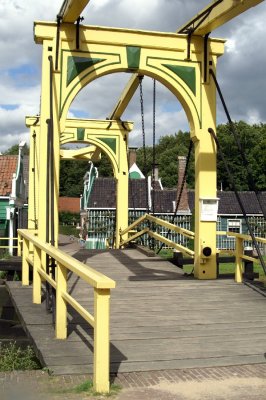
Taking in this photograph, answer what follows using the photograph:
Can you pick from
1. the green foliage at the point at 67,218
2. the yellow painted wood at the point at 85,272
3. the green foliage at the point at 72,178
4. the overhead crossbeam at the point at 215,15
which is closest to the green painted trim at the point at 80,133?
the overhead crossbeam at the point at 215,15

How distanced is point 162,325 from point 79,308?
169 cm

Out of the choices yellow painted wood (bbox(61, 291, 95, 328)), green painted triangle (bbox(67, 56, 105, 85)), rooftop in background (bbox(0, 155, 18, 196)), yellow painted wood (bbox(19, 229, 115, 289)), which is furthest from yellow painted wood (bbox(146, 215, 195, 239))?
rooftop in background (bbox(0, 155, 18, 196))

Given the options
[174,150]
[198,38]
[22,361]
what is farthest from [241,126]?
[22,361]

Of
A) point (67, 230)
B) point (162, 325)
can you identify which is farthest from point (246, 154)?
point (162, 325)

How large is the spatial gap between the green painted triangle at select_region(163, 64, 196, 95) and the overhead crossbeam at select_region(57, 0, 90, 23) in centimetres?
183

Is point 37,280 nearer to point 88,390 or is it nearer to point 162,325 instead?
point 162,325

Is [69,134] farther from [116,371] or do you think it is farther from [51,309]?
[116,371]

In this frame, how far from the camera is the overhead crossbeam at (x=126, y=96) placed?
1154 centimetres

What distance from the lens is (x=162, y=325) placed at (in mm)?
5941

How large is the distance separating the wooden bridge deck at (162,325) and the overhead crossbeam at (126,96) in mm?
4491

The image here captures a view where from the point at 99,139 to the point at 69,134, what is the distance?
1.07 m

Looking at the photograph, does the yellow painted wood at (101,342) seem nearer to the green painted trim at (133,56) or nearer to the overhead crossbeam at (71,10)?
the overhead crossbeam at (71,10)

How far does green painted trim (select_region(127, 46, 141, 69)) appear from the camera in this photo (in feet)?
29.3

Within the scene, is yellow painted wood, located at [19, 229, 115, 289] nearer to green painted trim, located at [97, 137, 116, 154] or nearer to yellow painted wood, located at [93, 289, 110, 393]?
yellow painted wood, located at [93, 289, 110, 393]
